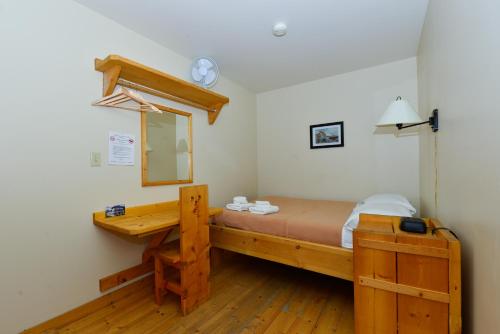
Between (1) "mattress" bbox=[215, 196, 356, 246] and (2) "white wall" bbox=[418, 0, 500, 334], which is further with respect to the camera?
(1) "mattress" bbox=[215, 196, 356, 246]

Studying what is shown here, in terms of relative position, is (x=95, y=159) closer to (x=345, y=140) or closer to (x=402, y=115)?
(x=402, y=115)

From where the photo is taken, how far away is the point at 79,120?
1.71 m

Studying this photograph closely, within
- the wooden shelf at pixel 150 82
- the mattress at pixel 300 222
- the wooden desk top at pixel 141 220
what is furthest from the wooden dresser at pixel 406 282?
the wooden shelf at pixel 150 82

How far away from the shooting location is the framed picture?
3037 millimetres

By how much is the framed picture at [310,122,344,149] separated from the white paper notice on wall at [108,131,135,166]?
2342mm

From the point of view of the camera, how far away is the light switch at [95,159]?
1.77 meters

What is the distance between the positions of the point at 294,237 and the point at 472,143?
1296mm

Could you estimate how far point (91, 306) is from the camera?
5.73ft

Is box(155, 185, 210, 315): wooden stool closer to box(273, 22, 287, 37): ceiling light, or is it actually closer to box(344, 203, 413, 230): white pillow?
box(344, 203, 413, 230): white pillow

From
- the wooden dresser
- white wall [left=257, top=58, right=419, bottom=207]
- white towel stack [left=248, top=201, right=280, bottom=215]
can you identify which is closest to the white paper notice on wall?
white towel stack [left=248, top=201, right=280, bottom=215]

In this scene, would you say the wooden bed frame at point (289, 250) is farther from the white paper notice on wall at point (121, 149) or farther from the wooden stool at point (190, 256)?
the white paper notice on wall at point (121, 149)

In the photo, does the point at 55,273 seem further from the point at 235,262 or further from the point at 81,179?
the point at 235,262

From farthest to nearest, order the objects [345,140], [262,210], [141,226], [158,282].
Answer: [345,140], [262,210], [158,282], [141,226]

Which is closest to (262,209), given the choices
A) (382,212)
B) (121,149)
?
(382,212)
